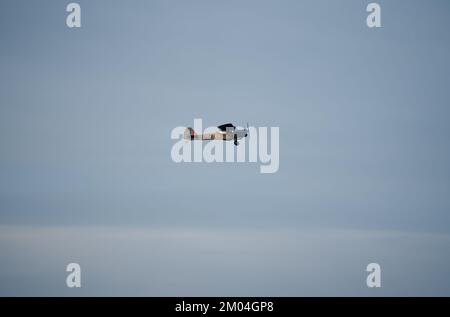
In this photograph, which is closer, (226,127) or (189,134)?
(226,127)

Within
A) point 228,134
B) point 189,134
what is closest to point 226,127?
point 228,134

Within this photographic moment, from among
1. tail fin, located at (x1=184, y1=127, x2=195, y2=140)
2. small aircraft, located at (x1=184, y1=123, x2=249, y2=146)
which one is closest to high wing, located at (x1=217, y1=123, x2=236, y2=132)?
small aircraft, located at (x1=184, y1=123, x2=249, y2=146)

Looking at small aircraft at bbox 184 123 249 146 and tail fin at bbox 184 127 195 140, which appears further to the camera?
tail fin at bbox 184 127 195 140

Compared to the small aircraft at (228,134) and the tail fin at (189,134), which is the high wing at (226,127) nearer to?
the small aircraft at (228,134)

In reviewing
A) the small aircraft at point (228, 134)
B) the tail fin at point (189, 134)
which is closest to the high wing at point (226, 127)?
the small aircraft at point (228, 134)

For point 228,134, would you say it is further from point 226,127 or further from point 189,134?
point 189,134

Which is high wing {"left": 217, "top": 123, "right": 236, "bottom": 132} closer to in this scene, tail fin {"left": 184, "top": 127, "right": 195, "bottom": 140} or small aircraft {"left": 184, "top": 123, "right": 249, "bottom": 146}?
small aircraft {"left": 184, "top": 123, "right": 249, "bottom": 146}
